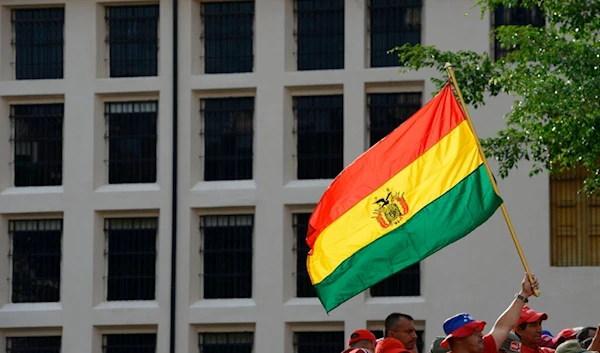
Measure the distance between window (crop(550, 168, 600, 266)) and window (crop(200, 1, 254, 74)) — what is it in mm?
5879

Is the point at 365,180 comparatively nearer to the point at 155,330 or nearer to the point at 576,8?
the point at 576,8

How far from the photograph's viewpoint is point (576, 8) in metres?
19.3

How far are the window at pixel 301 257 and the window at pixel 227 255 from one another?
0.82 m

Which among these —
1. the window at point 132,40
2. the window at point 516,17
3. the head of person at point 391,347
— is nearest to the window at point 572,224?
the window at point 516,17

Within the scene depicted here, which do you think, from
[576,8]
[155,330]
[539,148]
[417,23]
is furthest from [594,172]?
[155,330]

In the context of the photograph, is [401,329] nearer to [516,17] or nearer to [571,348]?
[571,348]

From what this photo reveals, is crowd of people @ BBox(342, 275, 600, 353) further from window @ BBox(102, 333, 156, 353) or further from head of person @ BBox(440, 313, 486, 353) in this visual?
window @ BBox(102, 333, 156, 353)

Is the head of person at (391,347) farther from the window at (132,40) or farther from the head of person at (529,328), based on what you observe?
the window at (132,40)

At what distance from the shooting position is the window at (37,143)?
3098 centimetres

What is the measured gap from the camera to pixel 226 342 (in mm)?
30203

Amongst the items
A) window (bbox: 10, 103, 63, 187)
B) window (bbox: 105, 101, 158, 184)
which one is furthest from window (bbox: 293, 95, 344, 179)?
window (bbox: 10, 103, 63, 187)

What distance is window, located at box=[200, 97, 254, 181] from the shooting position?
30.2 meters

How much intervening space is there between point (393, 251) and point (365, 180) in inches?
25.5

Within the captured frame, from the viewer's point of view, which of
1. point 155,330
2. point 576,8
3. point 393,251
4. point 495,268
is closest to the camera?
point 393,251
